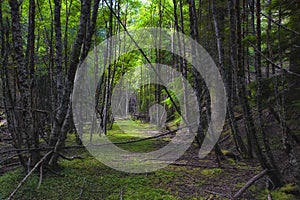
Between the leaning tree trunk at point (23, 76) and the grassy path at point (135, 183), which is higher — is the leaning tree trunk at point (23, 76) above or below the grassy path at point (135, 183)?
above

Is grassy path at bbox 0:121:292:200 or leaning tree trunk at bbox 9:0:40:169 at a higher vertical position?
leaning tree trunk at bbox 9:0:40:169

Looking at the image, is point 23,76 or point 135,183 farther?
point 23,76

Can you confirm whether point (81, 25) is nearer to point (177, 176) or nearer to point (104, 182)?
point (104, 182)

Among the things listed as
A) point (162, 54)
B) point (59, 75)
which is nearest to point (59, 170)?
point (59, 75)

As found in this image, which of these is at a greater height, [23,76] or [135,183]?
[23,76]

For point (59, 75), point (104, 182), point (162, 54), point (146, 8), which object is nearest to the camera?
point (104, 182)

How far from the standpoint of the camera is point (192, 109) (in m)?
11.7

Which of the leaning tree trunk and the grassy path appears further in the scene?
the leaning tree trunk

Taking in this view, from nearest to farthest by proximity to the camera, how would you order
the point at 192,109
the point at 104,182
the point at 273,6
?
the point at 273,6 → the point at 104,182 → the point at 192,109

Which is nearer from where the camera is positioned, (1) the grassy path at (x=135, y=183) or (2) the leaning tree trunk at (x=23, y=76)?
(1) the grassy path at (x=135, y=183)

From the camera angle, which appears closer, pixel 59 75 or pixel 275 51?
pixel 275 51

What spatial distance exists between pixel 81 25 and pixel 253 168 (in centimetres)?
420

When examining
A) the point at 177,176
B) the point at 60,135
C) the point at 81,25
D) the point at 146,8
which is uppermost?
the point at 146,8

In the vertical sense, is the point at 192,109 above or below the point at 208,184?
above
